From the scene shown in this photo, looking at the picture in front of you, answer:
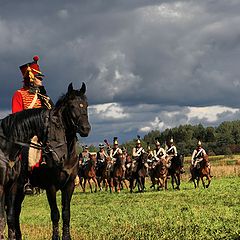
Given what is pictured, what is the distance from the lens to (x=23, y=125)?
805cm

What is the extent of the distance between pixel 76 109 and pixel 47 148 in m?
0.86

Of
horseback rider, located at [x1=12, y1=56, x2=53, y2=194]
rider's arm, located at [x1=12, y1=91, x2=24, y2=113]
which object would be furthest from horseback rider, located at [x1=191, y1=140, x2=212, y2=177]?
rider's arm, located at [x1=12, y1=91, x2=24, y2=113]

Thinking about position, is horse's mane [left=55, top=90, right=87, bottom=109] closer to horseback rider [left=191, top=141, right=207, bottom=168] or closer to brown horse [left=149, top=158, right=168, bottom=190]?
brown horse [left=149, top=158, right=168, bottom=190]

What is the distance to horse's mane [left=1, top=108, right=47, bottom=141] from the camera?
791 cm

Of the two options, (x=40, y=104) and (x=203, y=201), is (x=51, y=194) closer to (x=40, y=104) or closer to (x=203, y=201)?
(x=40, y=104)

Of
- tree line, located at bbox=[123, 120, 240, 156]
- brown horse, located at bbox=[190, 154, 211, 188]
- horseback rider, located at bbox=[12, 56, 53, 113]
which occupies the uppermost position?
tree line, located at bbox=[123, 120, 240, 156]

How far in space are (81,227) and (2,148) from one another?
5.12 metres

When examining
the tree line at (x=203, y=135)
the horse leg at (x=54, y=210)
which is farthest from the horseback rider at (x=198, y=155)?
the tree line at (x=203, y=135)

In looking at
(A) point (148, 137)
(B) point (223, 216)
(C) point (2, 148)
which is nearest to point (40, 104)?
(C) point (2, 148)

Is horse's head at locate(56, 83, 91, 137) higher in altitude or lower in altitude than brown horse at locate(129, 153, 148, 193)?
higher

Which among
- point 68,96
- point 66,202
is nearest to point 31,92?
point 68,96

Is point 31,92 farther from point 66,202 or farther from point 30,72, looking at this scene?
point 66,202

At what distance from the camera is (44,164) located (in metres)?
9.02

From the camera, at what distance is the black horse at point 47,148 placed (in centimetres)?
784
